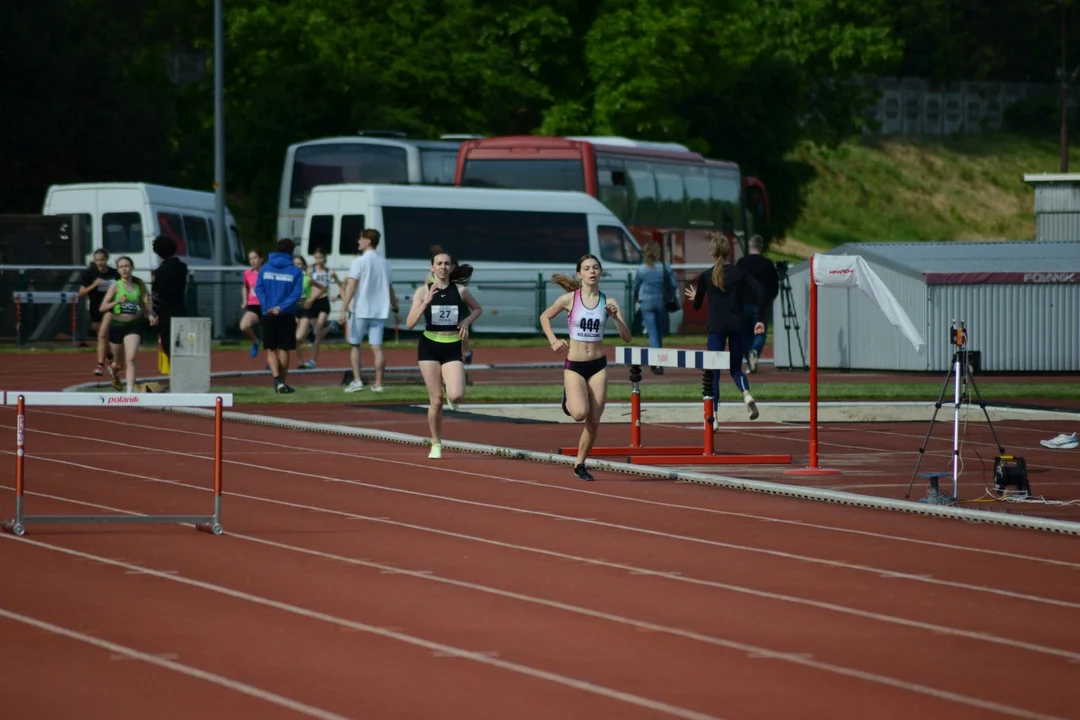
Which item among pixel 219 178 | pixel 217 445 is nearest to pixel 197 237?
pixel 219 178

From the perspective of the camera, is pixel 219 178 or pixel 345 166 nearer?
pixel 219 178

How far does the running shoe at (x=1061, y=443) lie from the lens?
17625 millimetres

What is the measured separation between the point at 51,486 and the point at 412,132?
34.6 meters

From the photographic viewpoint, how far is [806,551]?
Result: 1116cm

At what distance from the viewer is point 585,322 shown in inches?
581

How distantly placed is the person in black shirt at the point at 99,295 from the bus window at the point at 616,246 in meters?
14.8

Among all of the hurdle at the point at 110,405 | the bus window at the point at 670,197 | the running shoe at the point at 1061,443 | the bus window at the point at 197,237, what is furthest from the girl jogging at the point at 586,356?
the bus window at the point at 670,197

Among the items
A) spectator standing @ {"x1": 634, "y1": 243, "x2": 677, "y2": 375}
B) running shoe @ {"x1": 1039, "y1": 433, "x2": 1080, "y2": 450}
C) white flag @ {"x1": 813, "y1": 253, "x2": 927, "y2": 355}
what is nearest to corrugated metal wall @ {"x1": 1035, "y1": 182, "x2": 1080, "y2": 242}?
spectator standing @ {"x1": 634, "y1": 243, "x2": 677, "y2": 375}

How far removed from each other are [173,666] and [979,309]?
74.0ft

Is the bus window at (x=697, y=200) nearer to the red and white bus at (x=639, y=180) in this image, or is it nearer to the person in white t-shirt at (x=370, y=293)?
the red and white bus at (x=639, y=180)

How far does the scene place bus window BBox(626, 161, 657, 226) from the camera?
41312mm

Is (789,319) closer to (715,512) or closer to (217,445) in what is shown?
(715,512)

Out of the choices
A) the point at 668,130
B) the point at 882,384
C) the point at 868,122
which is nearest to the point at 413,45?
the point at 668,130

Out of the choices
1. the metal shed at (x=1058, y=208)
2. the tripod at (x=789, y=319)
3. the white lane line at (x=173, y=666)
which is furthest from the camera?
the metal shed at (x=1058, y=208)
